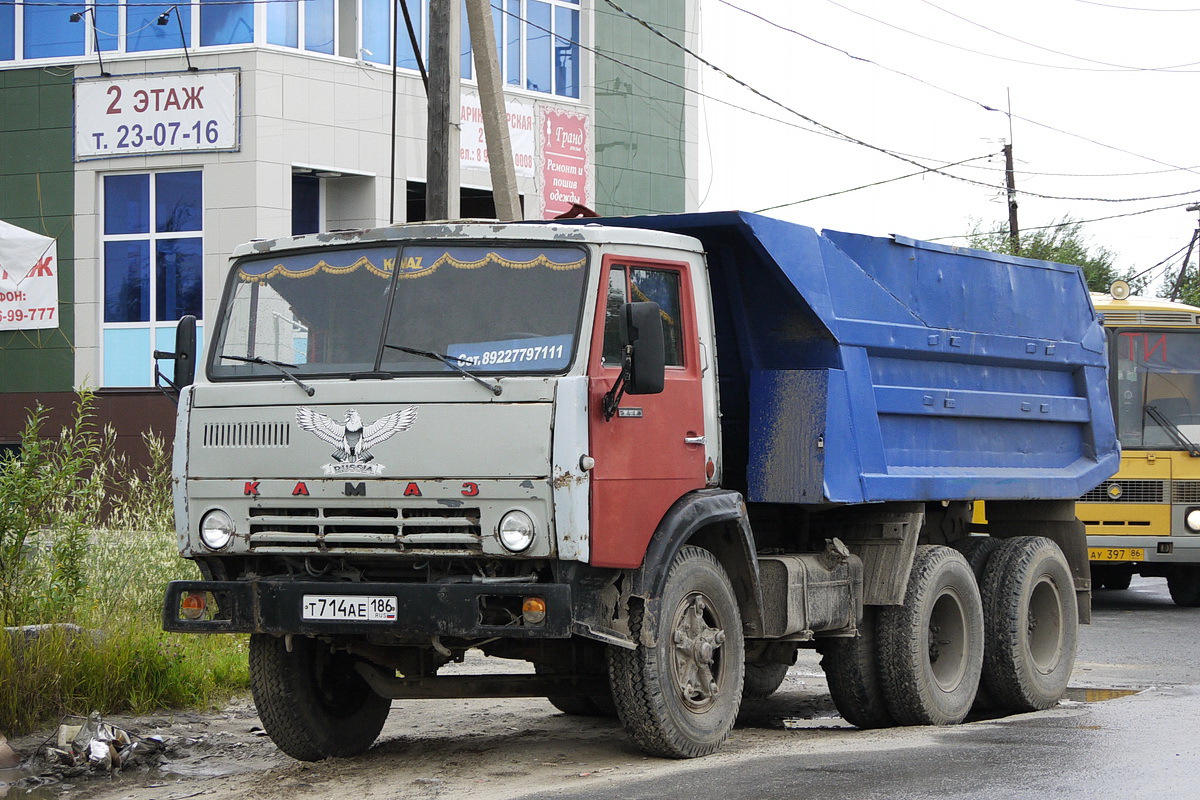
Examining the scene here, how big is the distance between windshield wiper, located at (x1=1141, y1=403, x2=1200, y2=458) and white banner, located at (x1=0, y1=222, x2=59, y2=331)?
14466mm

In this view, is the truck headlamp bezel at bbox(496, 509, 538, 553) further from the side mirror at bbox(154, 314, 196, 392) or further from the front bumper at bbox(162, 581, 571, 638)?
the side mirror at bbox(154, 314, 196, 392)

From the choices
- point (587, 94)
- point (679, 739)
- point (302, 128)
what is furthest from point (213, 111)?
point (679, 739)

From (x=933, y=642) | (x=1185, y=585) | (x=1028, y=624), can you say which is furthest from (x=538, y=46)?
(x=933, y=642)

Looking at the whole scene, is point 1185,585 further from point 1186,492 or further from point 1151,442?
point 1151,442

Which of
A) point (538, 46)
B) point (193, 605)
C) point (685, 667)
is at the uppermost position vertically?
point (538, 46)

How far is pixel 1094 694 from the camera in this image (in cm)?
1052

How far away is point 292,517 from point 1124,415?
37.2 feet

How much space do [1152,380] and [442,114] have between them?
316 inches

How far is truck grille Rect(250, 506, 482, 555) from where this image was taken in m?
6.57

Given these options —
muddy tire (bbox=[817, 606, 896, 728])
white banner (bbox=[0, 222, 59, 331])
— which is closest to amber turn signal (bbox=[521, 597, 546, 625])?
muddy tire (bbox=[817, 606, 896, 728])

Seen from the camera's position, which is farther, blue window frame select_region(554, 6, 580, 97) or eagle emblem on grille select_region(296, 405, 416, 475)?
blue window frame select_region(554, 6, 580, 97)

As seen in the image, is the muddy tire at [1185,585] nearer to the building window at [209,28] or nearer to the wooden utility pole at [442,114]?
the wooden utility pole at [442,114]

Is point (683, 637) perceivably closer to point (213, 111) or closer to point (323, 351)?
point (323, 351)

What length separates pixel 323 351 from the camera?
704 cm
